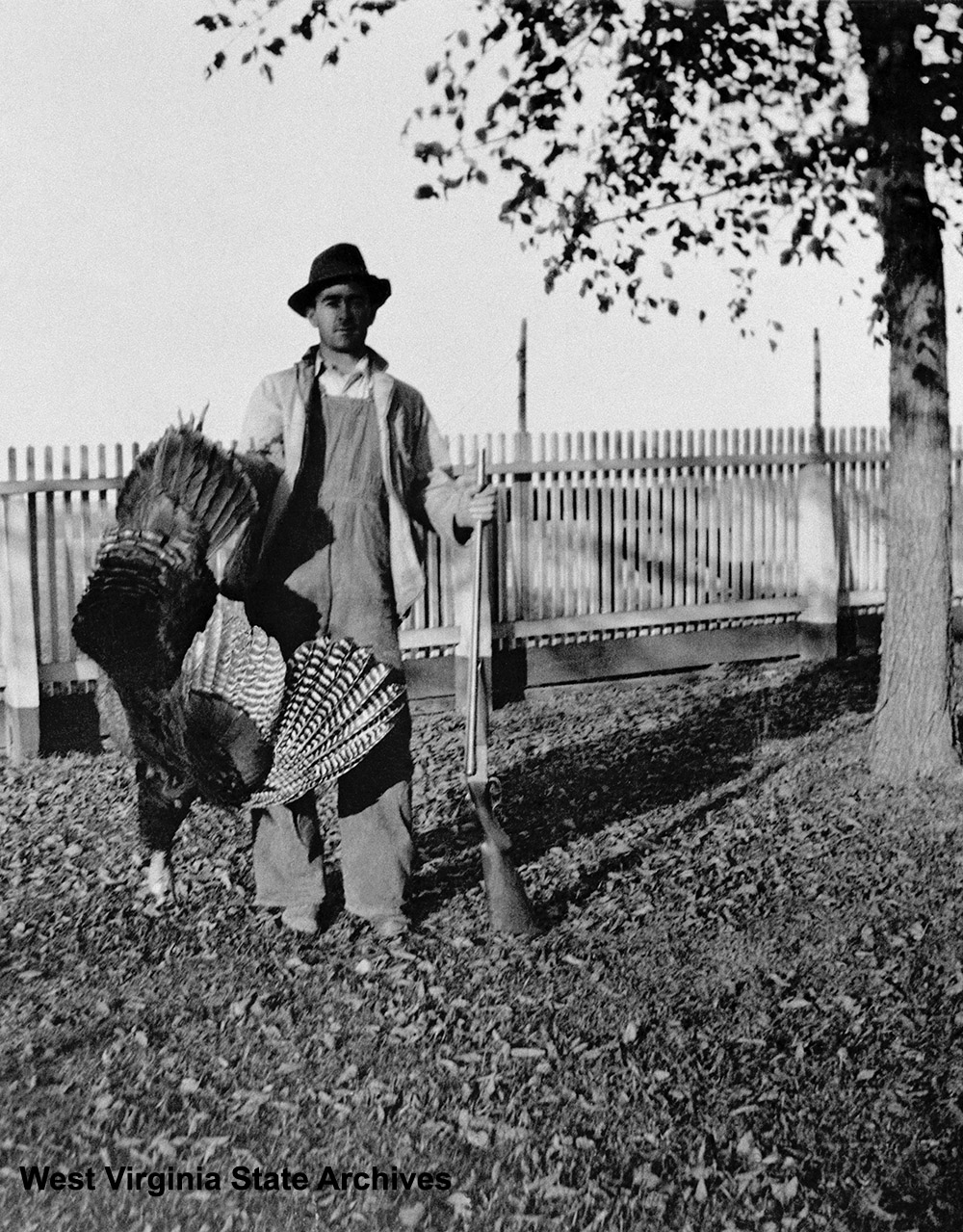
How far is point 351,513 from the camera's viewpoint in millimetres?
5629

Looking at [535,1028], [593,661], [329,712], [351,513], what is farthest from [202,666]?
[593,661]

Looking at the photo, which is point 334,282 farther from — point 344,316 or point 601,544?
point 601,544

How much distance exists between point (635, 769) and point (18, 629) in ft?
12.1

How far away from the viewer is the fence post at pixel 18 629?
9.23 metres

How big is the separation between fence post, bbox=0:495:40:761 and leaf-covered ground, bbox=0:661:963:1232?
1232mm

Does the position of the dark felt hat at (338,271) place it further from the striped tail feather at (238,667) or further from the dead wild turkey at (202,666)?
the striped tail feather at (238,667)

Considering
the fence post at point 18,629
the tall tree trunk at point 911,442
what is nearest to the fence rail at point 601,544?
the fence post at point 18,629

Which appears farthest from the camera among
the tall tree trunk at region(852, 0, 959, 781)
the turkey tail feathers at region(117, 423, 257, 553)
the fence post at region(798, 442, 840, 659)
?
the fence post at region(798, 442, 840, 659)

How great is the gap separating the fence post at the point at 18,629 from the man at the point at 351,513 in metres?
3.95

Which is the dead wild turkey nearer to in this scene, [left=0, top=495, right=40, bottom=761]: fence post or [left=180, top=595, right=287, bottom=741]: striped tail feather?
[left=180, top=595, right=287, bottom=741]: striped tail feather

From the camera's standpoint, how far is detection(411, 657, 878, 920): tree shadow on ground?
700 cm

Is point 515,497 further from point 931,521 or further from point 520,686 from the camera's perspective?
point 931,521

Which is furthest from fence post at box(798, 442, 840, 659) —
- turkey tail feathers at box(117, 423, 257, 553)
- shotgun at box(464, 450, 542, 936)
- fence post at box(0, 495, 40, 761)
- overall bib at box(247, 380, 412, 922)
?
turkey tail feathers at box(117, 423, 257, 553)

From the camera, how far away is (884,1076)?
4605 millimetres
